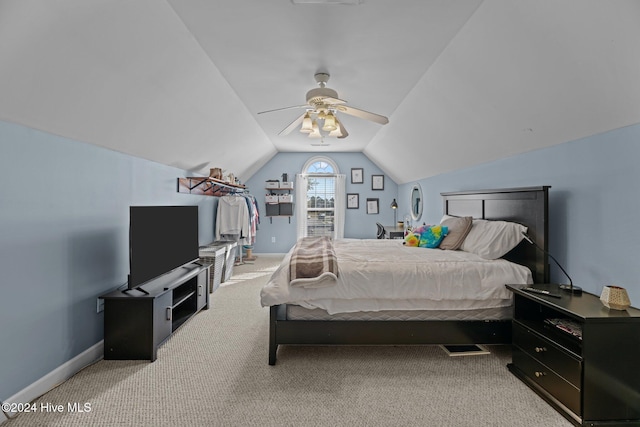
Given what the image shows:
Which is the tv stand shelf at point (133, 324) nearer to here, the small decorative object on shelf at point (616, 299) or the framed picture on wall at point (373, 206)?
the small decorative object on shelf at point (616, 299)

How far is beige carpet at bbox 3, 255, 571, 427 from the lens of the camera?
1748 mm

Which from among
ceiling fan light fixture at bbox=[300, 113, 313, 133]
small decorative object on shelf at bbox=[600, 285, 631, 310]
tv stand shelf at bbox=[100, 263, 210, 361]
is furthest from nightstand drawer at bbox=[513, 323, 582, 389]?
tv stand shelf at bbox=[100, 263, 210, 361]

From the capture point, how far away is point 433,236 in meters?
3.42

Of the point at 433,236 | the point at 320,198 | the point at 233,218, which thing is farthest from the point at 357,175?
the point at 433,236

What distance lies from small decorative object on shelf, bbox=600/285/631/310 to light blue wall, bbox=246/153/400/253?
5.21 meters

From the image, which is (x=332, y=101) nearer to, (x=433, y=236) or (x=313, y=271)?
(x=313, y=271)

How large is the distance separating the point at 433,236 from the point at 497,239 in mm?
797

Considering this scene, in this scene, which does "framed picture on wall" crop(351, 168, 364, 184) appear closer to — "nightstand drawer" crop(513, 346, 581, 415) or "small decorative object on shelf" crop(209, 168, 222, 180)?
"small decorative object on shelf" crop(209, 168, 222, 180)

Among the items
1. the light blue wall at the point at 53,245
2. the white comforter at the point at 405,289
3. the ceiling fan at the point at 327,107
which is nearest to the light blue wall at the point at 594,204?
the white comforter at the point at 405,289

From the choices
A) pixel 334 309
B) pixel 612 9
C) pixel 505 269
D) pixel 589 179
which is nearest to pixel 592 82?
pixel 612 9

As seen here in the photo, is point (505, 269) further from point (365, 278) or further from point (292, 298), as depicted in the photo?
point (292, 298)

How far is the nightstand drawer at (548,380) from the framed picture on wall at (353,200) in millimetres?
4936

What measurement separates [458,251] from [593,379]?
1.57 metres

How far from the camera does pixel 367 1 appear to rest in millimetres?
1825
